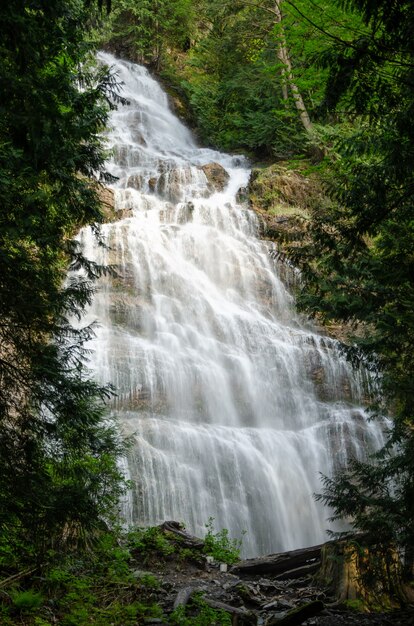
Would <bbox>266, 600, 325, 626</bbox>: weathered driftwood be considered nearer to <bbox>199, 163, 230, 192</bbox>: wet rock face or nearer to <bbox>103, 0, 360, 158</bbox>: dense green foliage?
<bbox>103, 0, 360, 158</bbox>: dense green foliage

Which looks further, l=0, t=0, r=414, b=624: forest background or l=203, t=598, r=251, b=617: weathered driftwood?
l=203, t=598, r=251, b=617: weathered driftwood

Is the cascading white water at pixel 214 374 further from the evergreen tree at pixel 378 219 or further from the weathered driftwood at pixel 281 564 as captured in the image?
the evergreen tree at pixel 378 219

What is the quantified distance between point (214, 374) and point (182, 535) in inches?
223

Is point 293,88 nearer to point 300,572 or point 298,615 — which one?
point 300,572

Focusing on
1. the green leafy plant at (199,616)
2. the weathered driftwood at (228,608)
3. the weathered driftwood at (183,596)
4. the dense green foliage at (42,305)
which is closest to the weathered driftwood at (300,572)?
the weathered driftwood at (228,608)

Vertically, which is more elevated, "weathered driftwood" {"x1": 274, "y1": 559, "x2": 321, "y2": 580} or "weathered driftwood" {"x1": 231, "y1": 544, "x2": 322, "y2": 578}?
"weathered driftwood" {"x1": 231, "y1": 544, "x2": 322, "y2": 578}

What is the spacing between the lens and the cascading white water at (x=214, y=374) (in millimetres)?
11203

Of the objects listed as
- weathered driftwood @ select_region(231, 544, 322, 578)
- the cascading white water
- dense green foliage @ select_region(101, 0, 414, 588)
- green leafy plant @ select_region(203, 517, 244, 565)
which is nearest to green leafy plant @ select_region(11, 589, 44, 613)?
dense green foliage @ select_region(101, 0, 414, 588)

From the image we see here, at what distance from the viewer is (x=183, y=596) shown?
624 cm

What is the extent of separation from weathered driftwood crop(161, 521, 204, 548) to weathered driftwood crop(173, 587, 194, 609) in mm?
2257

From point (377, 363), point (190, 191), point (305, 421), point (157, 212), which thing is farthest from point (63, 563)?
point (190, 191)

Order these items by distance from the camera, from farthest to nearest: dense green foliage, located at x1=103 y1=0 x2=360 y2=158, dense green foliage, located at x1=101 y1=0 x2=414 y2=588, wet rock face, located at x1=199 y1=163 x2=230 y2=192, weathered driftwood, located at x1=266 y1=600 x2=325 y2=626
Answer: dense green foliage, located at x1=103 y1=0 x2=360 y2=158 < wet rock face, located at x1=199 y1=163 x2=230 y2=192 < weathered driftwood, located at x1=266 y1=600 x2=325 y2=626 < dense green foliage, located at x1=101 y1=0 x2=414 y2=588

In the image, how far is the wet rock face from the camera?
74.4 feet

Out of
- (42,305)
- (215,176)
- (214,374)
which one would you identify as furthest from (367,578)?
(215,176)
